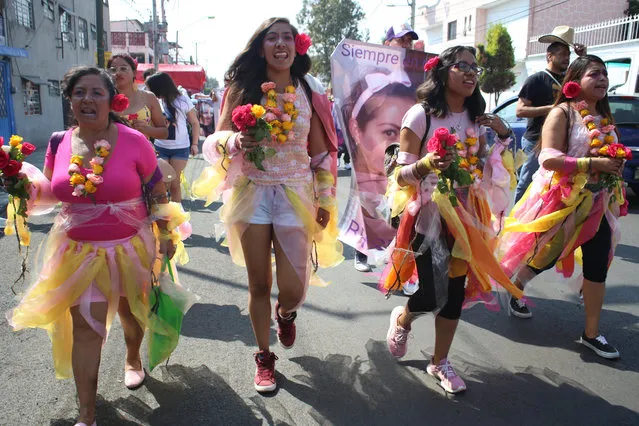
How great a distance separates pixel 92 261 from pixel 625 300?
423 centimetres

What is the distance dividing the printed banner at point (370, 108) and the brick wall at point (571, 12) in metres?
29.5

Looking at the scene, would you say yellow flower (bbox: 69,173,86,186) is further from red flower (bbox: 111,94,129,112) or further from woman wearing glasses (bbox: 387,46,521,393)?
woman wearing glasses (bbox: 387,46,521,393)

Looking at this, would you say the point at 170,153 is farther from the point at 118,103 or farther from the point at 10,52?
the point at 10,52

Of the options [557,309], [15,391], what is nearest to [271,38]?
[15,391]

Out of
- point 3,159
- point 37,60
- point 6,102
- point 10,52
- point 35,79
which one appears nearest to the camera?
point 3,159

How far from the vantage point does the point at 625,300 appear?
4641 millimetres

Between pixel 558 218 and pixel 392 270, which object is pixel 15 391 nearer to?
pixel 392 270

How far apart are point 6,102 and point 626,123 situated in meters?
16.8

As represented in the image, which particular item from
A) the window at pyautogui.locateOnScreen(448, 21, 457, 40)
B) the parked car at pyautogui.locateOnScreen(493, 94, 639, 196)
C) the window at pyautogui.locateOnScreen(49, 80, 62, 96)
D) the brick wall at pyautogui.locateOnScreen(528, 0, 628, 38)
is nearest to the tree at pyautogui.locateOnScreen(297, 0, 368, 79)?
the window at pyautogui.locateOnScreen(448, 21, 457, 40)

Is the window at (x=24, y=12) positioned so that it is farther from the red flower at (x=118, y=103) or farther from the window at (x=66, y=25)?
the red flower at (x=118, y=103)

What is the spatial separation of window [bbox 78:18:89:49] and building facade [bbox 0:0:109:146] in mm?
44

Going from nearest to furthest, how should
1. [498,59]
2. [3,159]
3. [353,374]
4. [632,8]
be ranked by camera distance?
[3,159] → [353,374] → [632,8] → [498,59]

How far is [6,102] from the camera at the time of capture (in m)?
16.9

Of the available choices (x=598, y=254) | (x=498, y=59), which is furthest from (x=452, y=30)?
(x=598, y=254)
